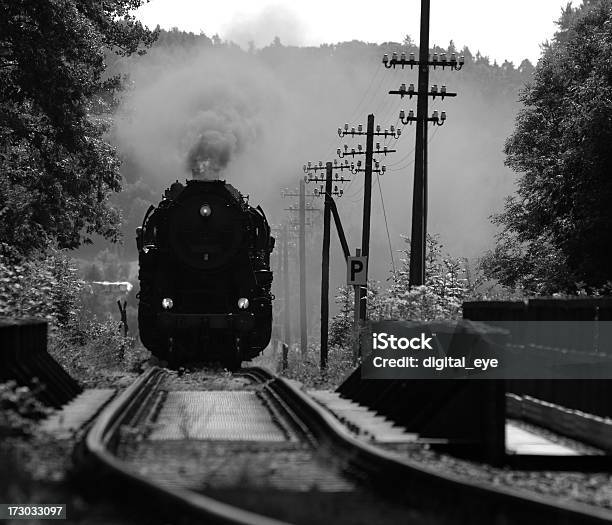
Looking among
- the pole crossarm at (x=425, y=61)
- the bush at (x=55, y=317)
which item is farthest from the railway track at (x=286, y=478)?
the pole crossarm at (x=425, y=61)

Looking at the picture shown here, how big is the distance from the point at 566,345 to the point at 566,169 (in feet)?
75.4

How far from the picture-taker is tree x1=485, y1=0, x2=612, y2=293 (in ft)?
119

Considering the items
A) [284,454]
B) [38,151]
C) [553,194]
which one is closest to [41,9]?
[38,151]

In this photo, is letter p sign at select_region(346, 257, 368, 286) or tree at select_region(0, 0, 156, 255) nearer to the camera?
letter p sign at select_region(346, 257, 368, 286)

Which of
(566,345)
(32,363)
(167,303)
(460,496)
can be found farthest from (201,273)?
(460,496)

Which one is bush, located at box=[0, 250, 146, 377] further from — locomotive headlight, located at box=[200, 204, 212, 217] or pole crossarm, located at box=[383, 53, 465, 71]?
pole crossarm, located at box=[383, 53, 465, 71]

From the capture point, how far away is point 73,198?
123ft

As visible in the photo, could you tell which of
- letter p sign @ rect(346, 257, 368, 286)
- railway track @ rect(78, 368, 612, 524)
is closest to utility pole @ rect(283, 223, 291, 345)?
letter p sign @ rect(346, 257, 368, 286)

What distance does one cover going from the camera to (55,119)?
32469 mm

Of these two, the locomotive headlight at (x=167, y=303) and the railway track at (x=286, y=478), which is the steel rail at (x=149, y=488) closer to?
the railway track at (x=286, y=478)

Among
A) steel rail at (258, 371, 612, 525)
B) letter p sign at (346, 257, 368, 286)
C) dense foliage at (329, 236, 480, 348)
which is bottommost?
dense foliage at (329, 236, 480, 348)

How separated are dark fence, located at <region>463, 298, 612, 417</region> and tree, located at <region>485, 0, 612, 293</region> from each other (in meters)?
19.9

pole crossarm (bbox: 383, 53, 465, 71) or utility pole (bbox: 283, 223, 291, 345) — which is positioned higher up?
pole crossarm (bbox: 383, 53, 465, 71)

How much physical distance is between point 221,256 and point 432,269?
120ft
